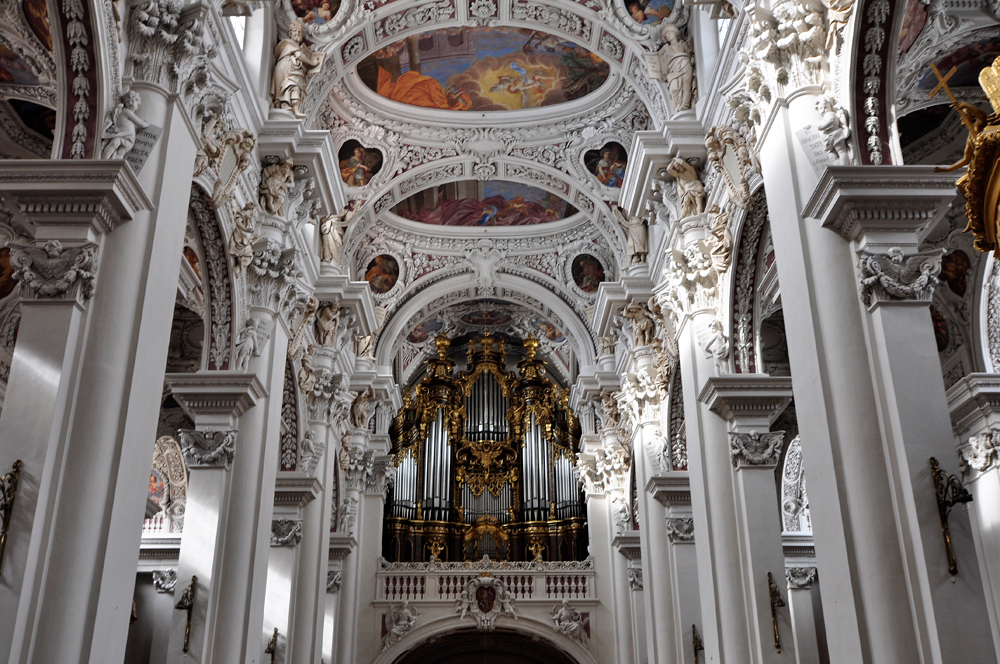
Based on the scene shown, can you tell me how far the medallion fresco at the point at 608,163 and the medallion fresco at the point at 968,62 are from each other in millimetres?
7530

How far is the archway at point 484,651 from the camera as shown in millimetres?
21312

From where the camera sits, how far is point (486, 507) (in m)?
23.9

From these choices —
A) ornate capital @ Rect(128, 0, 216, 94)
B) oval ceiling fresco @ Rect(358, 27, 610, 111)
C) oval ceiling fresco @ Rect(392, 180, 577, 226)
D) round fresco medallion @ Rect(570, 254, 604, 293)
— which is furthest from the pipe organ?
ornate capital @ Rect(128, 0, 216, 94)

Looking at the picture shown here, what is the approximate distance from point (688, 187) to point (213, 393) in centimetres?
628

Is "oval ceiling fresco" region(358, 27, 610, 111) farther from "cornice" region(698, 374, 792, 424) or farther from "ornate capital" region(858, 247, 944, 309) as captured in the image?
"ornate capital" region(858, 247, 944, 309)

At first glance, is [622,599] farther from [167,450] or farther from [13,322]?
[13,322]

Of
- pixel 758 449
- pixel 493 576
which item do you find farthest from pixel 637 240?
pixel 493 576

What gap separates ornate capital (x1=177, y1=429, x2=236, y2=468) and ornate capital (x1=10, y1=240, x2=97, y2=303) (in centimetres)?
372

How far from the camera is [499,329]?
25.5m

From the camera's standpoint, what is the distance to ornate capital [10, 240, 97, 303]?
699cm

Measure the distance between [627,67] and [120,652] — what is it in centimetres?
1083

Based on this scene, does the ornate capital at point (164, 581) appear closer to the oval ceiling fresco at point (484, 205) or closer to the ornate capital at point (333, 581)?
the ornate capital at point (333, 581)

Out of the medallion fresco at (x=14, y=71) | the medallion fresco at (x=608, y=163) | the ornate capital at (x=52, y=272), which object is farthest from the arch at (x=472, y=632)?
the ornate capital at (x=52, y=272)

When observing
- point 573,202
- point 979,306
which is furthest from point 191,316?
point 979,306
